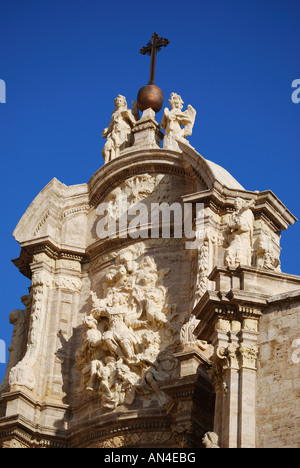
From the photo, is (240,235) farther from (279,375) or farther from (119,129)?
(119,129)

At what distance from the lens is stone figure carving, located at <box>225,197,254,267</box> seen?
20.7 m

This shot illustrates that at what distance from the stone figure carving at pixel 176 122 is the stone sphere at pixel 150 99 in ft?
3.27

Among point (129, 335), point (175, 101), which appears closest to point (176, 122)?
point (175, 101)

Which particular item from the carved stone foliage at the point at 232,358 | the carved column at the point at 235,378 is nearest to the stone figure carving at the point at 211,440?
the carved column at the point at 235,378

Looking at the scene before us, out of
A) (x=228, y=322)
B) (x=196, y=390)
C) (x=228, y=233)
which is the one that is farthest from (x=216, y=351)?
(x=228, y=233)

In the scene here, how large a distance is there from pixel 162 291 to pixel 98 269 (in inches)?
84.0

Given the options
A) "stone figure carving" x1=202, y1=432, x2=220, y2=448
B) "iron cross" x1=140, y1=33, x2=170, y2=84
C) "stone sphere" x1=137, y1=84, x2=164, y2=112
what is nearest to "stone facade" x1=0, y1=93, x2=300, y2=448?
"stone figure carving" x1=202, y1=432, x2=220, y2=448

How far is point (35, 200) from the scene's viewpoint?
26.0 meters

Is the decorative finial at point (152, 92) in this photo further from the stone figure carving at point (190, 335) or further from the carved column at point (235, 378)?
the carved column at point (235, 378)

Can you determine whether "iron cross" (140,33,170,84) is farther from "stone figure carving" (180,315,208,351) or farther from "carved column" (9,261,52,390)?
"stone figure carving" (180,315,208,351)

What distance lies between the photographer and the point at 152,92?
90.1ft

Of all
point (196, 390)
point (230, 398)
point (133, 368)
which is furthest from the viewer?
point (133, 368)

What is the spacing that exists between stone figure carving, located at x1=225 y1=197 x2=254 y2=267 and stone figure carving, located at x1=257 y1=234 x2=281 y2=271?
2.46 ft
